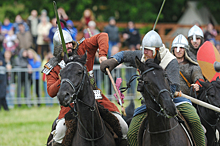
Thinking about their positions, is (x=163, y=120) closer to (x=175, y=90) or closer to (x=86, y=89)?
(x=175, y=90)

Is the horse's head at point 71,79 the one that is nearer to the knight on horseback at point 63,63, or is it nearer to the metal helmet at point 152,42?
the knight on horseback at point 63,63

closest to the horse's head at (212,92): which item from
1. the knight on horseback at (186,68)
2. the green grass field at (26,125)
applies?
the knight on horseback at (186,68)

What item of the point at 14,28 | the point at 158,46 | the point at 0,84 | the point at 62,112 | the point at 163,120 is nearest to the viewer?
the point at 163,120

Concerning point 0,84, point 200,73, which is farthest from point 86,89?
point 0,84

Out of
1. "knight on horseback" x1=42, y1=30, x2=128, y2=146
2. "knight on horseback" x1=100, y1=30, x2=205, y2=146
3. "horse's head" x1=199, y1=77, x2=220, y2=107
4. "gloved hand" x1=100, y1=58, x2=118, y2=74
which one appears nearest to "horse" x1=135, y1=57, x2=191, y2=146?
"knight on horseback" x1=100, y1=30, x2=205, y2=146

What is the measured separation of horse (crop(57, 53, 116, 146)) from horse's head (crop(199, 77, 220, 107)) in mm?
2142

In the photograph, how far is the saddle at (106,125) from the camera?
591cm

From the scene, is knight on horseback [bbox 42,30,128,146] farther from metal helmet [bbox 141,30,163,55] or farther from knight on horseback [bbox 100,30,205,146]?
metal helmet [bbox 141,30,163,55]

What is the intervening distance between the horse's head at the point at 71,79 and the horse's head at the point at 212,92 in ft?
9.25

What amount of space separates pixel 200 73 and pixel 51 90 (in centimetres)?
326

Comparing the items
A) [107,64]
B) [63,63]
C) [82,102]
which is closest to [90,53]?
[107,64]

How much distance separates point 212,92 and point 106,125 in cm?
223

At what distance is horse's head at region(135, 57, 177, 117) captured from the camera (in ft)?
15.4

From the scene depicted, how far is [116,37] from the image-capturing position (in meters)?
16.8
